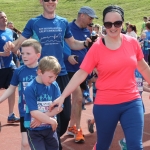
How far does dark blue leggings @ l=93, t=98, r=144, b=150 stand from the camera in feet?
13.1

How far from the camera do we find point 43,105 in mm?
4105

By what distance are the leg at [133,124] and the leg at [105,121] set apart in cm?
10

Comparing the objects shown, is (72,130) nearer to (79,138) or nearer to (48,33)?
(79,138)

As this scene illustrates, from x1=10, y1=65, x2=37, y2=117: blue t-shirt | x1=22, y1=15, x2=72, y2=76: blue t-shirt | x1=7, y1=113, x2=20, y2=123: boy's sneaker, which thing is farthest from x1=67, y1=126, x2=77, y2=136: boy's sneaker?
x1=10, y1=65, x2=37, y2=117: blue t-shirt

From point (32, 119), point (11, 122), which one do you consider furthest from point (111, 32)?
point (11, 122)

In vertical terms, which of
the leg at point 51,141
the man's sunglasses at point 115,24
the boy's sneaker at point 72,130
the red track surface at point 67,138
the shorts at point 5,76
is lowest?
the red track surface at point 67,138

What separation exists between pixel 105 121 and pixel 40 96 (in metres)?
0.71

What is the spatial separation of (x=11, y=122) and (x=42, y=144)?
362 centimetres

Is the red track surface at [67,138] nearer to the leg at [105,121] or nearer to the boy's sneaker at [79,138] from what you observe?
the boy's sneaker at [79,138]

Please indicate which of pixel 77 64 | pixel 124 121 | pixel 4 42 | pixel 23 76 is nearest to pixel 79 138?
pixel 77 64

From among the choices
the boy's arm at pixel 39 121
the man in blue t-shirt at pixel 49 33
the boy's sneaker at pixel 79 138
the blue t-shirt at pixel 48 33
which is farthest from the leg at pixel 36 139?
the boy's sneaker at pixel 79 138

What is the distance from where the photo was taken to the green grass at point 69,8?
4141cm

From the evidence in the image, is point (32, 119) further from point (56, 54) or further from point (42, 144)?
point (56, 54)

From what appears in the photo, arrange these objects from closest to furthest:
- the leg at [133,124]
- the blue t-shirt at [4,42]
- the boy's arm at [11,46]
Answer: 1. the leg at [133,124]
2. the boy's arm at [11,46]
3. the blue t-shirt at [4,42]
